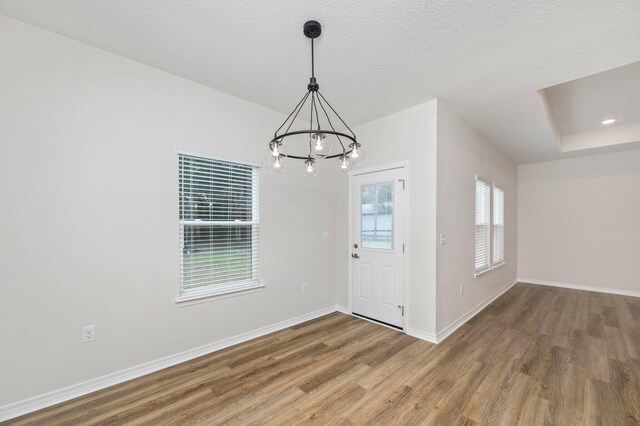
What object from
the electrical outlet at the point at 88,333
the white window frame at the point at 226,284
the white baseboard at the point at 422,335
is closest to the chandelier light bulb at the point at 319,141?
the white window frame at the point at 226,284

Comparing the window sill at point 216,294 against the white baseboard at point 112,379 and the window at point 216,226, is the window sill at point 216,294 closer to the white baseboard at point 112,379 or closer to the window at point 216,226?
the window at point 216,226

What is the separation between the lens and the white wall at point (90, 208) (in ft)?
6.66

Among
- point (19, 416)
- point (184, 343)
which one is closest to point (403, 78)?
point (184, 343)

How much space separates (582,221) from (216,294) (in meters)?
7.16

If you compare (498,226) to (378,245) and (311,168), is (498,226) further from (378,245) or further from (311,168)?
(311,168)

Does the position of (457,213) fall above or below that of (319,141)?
below

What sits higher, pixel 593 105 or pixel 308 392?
pixel 593 105

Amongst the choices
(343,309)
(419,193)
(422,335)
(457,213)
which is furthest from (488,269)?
(343,309)

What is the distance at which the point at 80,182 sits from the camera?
2.27m

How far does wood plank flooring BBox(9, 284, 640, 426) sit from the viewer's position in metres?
2.02

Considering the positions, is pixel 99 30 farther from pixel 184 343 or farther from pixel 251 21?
pixel 184 343

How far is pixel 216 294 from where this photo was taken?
9.88ft

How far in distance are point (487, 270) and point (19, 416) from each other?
5637mm

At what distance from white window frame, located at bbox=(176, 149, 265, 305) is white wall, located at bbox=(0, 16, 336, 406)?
0.23 ft
